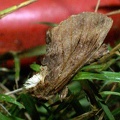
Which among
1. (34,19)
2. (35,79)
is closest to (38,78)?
(35,79)

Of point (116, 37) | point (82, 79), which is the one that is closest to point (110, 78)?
point (82, 79)

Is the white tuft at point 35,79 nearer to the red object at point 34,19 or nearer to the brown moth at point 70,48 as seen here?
the brown moth at point 70,48

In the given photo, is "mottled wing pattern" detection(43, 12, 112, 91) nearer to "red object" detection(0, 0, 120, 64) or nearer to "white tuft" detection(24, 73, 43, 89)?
"white tuft" detection(24, 73, 43, 89)

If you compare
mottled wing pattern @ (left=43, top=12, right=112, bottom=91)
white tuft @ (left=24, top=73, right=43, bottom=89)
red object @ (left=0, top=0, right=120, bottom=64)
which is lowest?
white tuft @ (left=24, top=73, right=43, bottom=89)

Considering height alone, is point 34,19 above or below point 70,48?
above

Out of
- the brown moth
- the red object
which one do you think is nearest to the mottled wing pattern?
the brown moth

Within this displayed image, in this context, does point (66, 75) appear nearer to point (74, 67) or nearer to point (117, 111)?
point (74, 67)

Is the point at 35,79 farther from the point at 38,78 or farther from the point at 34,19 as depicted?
the point at 34,19

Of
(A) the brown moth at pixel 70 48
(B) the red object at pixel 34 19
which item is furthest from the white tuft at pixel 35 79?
(B) the red object at pixel 34 19
